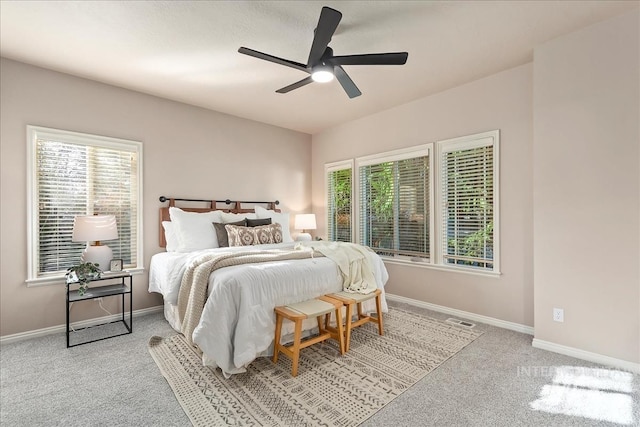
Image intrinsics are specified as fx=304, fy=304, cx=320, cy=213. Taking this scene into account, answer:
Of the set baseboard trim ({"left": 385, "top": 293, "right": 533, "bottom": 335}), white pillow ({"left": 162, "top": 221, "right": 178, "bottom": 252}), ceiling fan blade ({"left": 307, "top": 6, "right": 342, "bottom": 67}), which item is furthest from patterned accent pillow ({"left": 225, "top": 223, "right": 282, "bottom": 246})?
ceiling fan blade ({"left": 307, "top": 6, "right": 342, "bottom": 67})

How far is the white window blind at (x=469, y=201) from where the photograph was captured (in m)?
3.40

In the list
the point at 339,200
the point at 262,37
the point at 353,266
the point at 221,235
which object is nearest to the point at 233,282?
the point at 353,266

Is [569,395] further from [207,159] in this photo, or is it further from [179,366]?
[207,159]

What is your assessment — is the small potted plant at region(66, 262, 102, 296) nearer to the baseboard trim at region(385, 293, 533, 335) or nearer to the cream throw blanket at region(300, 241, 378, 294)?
the cream throw blanket at region(300, 241, 378, 294)

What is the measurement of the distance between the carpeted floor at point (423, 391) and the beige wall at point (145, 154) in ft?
2.74

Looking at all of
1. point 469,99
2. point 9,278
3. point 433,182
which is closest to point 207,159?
point 9,278

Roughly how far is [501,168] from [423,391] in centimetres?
244

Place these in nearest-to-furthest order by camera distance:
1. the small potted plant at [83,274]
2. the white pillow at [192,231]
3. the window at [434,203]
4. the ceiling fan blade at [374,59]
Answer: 1. the ceiling fan blade at [374,59]
2. the small potted plant at [83,274]
3. the window at [434,203]
4. the white pillow at [192,231]

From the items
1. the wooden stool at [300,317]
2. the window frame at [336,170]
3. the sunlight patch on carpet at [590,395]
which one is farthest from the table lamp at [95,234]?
the sunlight patch on carpet at [590,395]

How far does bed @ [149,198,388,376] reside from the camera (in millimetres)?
2252

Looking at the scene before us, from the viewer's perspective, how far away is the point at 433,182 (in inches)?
153

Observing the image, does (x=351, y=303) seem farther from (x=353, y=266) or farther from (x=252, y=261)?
(x=252, y=261)

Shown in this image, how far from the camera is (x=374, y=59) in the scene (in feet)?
7.45

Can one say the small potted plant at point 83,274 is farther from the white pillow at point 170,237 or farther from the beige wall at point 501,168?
the beige wall at point 501,168
